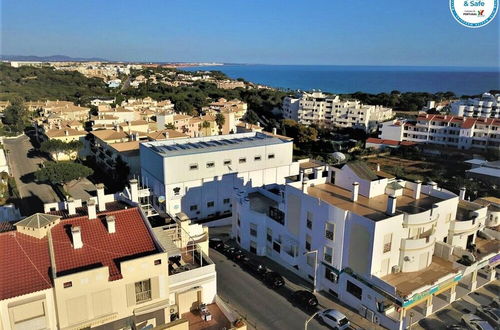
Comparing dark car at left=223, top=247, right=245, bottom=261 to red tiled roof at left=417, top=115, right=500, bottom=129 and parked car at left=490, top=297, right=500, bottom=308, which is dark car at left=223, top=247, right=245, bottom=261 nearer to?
parked car at left=490, top=297, right=500, bottom=308

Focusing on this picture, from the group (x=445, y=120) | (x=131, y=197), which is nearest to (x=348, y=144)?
(x=445, y=120)

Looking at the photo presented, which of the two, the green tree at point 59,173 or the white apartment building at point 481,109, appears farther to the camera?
the white apartment building at point 481,109

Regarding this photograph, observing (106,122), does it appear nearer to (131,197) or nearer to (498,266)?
(131,197)

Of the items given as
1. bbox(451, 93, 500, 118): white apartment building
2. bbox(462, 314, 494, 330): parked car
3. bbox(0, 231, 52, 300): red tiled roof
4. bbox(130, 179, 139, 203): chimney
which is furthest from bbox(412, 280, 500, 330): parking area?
bbox(451, 93, 500, 118): white apartment building

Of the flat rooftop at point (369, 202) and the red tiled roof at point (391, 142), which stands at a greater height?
the flat rooftop at point (369, 202)

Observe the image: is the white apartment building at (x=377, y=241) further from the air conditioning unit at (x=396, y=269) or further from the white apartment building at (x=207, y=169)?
the white apartment building at (x=207, y=169)

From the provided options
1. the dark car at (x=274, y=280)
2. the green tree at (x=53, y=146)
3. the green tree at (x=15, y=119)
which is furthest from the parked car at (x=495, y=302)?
the green tree at (x=15, y=119)

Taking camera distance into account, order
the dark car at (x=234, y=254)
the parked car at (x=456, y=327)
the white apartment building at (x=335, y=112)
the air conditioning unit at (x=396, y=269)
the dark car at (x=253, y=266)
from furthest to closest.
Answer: the white apartment building at (x=335, y=112), the dark car at (x=234, y=254), the dark car at (x=253, y=266), the air conditioning unit at (x=396, y=269), the parked car at (x=456, y=327)

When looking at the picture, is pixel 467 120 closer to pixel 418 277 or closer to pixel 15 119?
pixel 418 277
